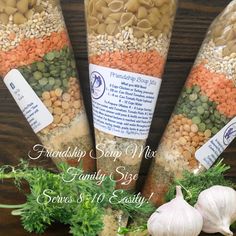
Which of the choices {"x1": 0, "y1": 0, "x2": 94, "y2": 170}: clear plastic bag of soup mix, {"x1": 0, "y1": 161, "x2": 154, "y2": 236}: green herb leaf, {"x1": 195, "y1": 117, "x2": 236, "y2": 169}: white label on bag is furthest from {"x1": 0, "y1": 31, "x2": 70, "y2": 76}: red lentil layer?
{"x1": 195, "y1": 117, "x2": 236, "y2": 169}: white label on bag

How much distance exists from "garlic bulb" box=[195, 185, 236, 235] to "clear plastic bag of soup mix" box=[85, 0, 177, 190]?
113mm

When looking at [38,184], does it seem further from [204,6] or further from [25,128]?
[204,6]

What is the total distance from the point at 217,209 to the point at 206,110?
5.2 inches

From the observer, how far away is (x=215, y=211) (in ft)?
2.22

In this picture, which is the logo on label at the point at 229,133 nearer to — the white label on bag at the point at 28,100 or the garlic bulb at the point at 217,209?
the garlic bulb at the point at 217,209

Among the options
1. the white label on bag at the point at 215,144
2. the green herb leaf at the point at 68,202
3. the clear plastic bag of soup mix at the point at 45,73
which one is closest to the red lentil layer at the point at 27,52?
the clear plastic bag of soup mix at the point at 45,73

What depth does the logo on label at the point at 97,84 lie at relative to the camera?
703 mm

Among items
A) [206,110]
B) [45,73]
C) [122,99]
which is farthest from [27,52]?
[206,110]

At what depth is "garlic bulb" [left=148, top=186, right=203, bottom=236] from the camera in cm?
66

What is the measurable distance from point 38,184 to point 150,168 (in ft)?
0.59

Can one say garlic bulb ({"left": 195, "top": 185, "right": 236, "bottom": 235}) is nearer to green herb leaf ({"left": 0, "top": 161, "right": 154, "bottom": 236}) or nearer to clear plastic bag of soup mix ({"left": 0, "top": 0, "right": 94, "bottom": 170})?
green herb leaf ({"left": 0, "top": 161, "right": 154, "bottom": 236})

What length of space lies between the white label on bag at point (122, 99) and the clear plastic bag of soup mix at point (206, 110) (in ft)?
0.16

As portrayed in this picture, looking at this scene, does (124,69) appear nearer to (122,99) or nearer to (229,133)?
(122,99)

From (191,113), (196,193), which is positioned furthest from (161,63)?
(196,193)
